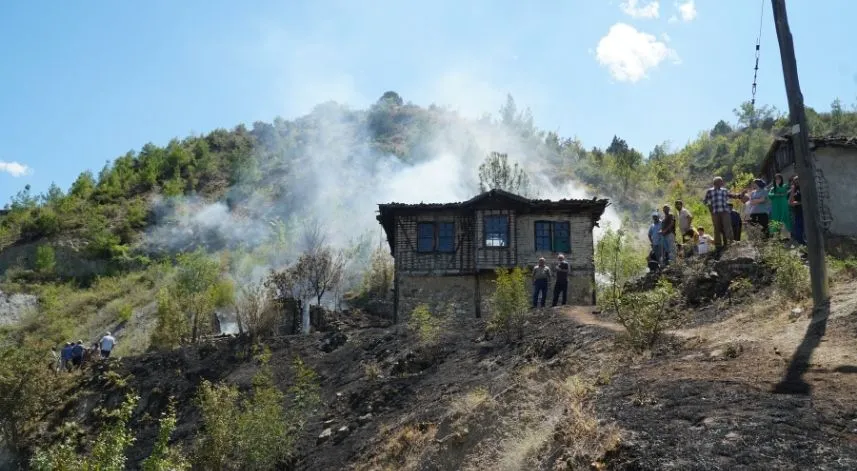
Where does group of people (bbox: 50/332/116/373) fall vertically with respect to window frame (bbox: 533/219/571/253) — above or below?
below

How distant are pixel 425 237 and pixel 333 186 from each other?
38006mm

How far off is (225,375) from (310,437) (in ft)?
23.5

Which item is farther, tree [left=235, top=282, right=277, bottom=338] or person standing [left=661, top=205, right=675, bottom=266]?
tree [left=235, top=282, right=277, bottom=338]

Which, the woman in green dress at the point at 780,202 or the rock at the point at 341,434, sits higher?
the woman in green dress at the point at 780,202

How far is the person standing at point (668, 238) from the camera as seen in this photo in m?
18.7

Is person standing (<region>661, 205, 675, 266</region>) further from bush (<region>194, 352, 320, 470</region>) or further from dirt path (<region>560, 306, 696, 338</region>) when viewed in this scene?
bush (<region>194, 352, 320, 470</region>)

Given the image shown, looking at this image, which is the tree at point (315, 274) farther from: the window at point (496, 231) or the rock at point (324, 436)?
the rock at point (324, 436)

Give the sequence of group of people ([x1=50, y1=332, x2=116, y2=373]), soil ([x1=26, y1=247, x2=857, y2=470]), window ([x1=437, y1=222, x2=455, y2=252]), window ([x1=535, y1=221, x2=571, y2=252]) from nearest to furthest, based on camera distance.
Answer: soil ([x1=26, y1=247, x2=857, y2=470]) < group of people ([x1=50, y1=332, x2=116, y2=373]) < window ([x1=535, y1=221, x2=571, y2=252]) < window ([x1=437, y1=222, x2=455, y2=252])

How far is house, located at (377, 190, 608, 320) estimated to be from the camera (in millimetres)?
26047

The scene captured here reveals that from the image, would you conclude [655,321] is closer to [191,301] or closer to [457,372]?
[457,372]

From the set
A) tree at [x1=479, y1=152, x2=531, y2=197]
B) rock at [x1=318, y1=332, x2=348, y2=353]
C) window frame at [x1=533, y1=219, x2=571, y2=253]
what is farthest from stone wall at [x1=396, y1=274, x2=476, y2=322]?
tree at [x1=479, y1=152, x2=531, y2=197]

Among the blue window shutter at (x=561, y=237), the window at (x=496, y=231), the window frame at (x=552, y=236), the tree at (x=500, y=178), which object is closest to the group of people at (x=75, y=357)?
the window at (x=496, y=231)

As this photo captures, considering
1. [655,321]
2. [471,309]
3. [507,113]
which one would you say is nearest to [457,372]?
[655,321]

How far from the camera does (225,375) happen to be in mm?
20969
